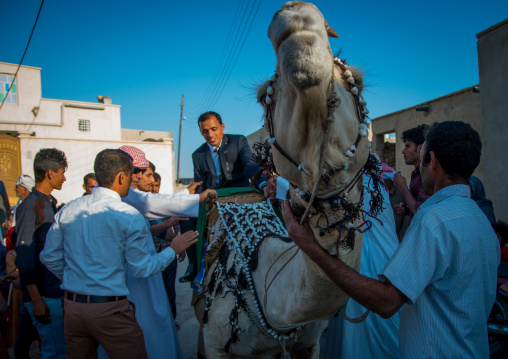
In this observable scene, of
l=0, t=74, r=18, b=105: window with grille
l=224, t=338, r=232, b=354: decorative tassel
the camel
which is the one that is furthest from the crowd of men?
l=0, t=74, r=18, b=105: window with grille

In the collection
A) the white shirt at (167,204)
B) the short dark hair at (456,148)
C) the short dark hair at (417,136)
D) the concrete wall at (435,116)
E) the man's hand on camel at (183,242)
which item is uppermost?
the concrete wall at (435,116)

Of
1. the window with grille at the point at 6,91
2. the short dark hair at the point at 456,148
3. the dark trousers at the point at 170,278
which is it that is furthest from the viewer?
the window with grille at the point at 6,91

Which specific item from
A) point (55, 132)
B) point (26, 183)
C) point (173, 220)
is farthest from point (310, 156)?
point (55, 132)

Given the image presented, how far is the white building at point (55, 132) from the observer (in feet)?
74.2

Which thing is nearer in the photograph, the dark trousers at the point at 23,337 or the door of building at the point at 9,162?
the dark trousers at the point at 23,337

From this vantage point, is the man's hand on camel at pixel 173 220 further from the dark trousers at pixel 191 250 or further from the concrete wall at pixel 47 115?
the concrete wall at pixel 47 115

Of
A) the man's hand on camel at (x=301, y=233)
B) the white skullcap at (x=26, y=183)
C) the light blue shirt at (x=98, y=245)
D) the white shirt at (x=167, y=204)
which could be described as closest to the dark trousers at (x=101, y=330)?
the light blue shirt at (x=98, y=245)

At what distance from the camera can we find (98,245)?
2.59 meters

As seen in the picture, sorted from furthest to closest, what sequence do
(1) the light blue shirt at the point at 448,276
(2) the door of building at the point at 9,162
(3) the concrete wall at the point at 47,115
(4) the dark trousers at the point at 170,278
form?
(3) the concrete wall at the point at 47,115
(2) the door of building at the point at 9,162
(4) the dark trousers at the point at 170,278
(1) the light blue shirt at the point at 448,276

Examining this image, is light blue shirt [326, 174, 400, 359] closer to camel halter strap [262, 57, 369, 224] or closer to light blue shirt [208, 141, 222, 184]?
camel halter strap [262, 57, 369, 224]

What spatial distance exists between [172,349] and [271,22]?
11.5ft

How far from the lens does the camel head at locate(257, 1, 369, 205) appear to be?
96 centimetres

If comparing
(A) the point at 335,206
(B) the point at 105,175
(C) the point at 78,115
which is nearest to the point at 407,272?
(A) the point at 335,206

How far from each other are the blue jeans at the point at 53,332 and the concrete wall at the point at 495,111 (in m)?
7.55
